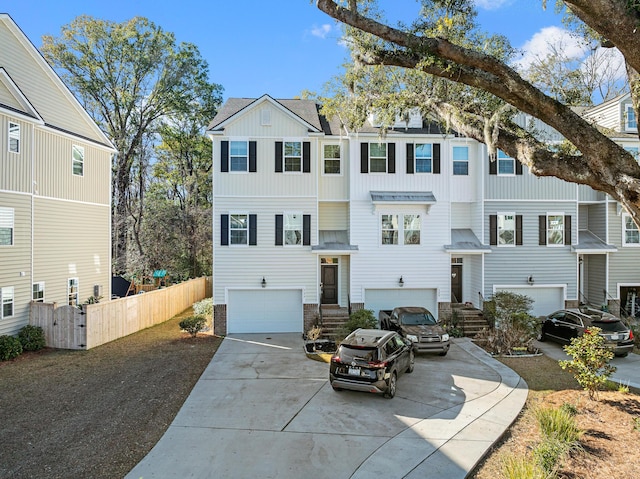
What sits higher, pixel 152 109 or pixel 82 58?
pixel 82 58

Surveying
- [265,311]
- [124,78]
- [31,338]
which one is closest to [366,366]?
[265,311]

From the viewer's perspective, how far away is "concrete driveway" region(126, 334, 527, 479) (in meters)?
6.49

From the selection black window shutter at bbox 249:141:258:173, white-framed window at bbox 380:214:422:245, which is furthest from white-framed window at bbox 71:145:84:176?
white-framed window at bbox 380:214:422:245

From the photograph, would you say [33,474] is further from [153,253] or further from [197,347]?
[153,253]

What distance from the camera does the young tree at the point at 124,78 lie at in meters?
27.8

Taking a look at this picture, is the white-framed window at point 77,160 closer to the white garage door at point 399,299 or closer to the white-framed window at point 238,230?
the white-framed window at point 238,230

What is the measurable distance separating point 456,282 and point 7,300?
19.0 m

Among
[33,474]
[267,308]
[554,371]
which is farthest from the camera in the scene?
[267,308]

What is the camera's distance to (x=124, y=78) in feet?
96.4

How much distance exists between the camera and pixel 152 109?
30.5m

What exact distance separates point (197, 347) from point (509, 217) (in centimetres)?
1511

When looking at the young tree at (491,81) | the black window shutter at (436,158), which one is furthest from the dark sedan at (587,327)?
the black window shutter at (436,158)

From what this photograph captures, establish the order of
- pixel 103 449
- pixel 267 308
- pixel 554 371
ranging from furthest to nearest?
pixel 267 308 → pixel 554 371 → pixel 103 449

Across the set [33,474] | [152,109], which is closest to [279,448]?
[33,474]
